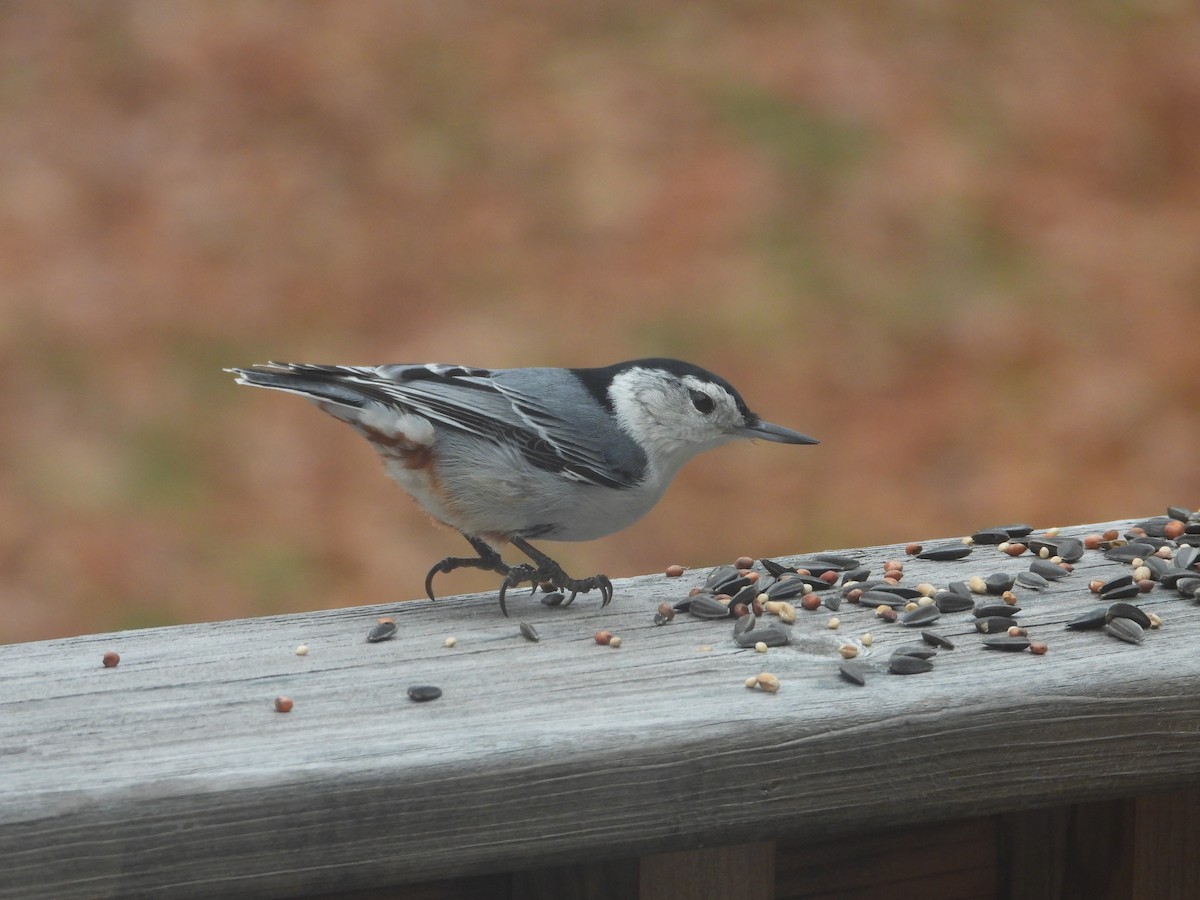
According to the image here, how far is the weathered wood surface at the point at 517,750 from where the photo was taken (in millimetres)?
1450

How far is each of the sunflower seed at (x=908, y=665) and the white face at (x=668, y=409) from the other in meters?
0.99

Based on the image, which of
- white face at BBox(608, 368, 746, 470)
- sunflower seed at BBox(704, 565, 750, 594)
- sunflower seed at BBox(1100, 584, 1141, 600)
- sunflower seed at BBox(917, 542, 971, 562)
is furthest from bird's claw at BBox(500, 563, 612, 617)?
sunflower seed at BBox(1100, 584, 1141, 600)

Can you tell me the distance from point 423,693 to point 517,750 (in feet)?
0.81

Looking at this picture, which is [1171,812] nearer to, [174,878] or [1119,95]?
[174,878]

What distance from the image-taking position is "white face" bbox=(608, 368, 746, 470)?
9.11ft

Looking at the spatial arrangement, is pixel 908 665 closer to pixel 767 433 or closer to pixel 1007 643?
pixel 1007 643

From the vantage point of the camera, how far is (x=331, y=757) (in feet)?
4.99

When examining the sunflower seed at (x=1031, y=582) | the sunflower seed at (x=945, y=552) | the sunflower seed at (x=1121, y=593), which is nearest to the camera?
the sunflower seed at (x=1121, y=593)

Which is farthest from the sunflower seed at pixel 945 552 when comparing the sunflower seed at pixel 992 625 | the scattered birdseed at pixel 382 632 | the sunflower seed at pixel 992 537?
the scattered birdseed at pixel 382 632

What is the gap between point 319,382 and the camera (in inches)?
108

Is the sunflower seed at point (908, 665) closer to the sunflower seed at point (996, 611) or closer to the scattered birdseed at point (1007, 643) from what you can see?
the scattered birdseed at point (1007, 643)

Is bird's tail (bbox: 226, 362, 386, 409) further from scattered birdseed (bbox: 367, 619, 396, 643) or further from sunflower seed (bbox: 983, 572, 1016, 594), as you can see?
sunflower seed (bbox: 983, 572, 1016, 594)

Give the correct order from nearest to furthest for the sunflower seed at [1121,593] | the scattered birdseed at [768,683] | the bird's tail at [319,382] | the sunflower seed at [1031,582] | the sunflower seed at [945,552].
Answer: the scattered birdseed at [768,683], the sunflower seed at [1121,593], the sunflower seed at [1031,582], the sunflower seed at [945,552], the bird's tail at [319,382]

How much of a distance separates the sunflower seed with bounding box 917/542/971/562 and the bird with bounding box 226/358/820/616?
39 centimetres
